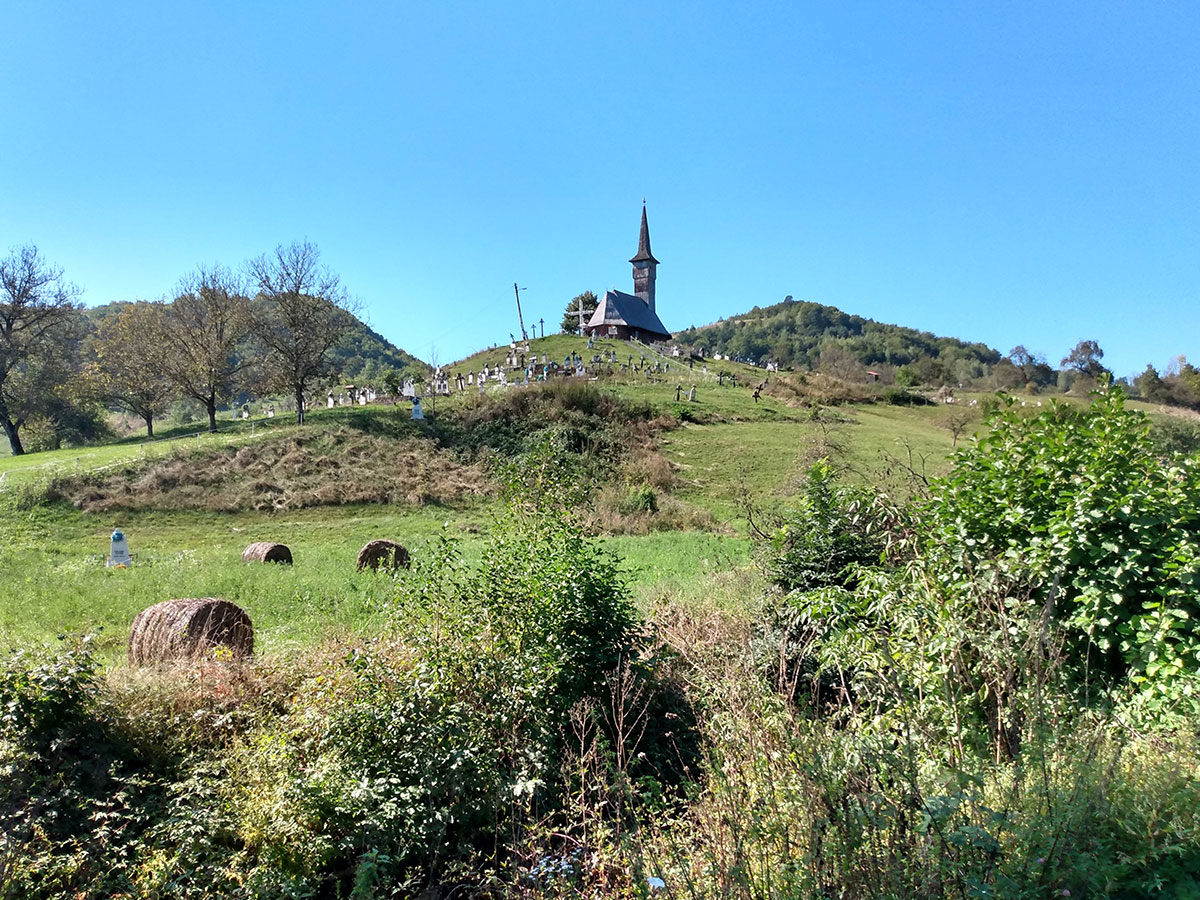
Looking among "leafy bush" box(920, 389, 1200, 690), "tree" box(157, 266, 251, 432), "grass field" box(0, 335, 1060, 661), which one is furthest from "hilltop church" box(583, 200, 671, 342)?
"leafy bush" box(920, 389, 1200, 690)

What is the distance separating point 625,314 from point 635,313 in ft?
8.14

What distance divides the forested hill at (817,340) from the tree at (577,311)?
19856mm

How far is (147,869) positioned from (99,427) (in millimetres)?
50190

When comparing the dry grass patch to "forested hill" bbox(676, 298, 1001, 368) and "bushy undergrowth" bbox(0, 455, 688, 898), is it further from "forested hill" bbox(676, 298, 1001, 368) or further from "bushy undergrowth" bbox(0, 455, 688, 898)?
"forested hill" bbox(676, 298, 1001, 368)

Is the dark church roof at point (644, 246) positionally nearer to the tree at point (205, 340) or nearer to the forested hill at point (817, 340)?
the forested hill at point (817, 340)

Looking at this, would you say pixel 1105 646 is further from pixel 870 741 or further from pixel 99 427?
pixel 99 427

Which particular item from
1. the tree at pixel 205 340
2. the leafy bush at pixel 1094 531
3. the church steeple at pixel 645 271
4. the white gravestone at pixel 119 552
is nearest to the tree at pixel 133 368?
the tree at pixel 205 340

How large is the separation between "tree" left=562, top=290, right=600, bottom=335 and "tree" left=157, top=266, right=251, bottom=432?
125 ft

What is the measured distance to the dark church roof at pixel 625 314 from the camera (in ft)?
216

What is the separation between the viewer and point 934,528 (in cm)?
614

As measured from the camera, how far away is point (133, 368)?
38.8 meters

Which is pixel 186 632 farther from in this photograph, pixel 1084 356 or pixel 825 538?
pixel 1084 356

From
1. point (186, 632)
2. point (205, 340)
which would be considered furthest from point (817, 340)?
point (186, 632)

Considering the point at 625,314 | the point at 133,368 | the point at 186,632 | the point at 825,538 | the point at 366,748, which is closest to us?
the point at 366,748
